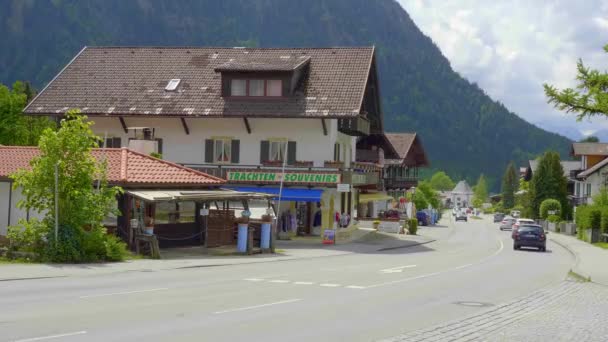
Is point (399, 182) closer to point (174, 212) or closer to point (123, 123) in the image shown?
point (123, 123)

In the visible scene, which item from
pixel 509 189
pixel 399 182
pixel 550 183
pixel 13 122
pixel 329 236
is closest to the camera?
pixel 329 236

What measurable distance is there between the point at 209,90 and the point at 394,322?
3330cm

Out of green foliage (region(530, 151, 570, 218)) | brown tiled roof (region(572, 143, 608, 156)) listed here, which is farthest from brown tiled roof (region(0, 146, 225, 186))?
green foliage (region(530, 151, 570, 218))

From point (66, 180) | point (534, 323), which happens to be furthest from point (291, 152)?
point (534, 323)

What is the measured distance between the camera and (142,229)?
29.3 meters

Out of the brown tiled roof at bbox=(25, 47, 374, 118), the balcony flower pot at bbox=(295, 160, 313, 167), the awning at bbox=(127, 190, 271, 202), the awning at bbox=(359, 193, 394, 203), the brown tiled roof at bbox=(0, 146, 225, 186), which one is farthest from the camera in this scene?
the awning at bbox=(359, 193, 394, 203)

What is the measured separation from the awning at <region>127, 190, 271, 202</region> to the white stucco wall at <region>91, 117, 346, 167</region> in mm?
11453

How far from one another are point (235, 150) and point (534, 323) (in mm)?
32303

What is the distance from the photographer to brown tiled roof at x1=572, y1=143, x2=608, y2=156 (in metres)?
89.8

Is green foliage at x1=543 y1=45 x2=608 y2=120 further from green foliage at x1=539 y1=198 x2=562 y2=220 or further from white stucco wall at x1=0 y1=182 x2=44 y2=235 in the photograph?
green foliage at x1=539 y1=198 x2=562 y2=220

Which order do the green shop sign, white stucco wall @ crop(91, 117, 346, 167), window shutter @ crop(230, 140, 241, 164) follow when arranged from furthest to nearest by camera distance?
window shutter @ crop(230, 140, 241, 164) < white stucco wall @ crop(91, 117, 346, 167) < the green shop sign

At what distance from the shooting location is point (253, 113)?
4297 cm

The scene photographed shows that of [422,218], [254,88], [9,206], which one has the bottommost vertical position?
[422,218]

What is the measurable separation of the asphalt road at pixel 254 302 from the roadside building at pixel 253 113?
634 inches
